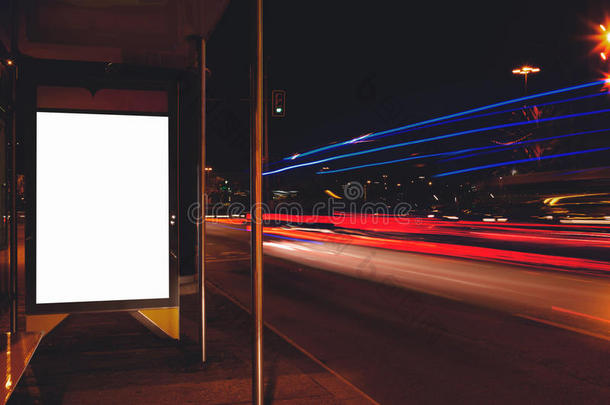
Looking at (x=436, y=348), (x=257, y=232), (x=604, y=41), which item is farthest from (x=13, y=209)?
(x=604, y=41)

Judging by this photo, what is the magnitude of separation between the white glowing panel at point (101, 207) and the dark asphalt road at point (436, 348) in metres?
2.45

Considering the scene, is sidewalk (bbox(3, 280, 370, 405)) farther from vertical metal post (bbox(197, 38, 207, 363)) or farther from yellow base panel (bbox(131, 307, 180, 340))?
vertical metal post (bbox(197, 38, 207, 363))

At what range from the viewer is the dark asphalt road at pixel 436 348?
512 centimetres

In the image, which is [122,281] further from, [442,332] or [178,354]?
[442,332]

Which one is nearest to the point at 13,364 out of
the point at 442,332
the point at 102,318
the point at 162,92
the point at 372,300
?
the point at 162,92

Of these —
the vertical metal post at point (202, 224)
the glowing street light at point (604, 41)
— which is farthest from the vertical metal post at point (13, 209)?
the glowing street light at point (604, 41)

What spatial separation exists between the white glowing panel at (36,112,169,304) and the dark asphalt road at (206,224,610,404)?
2.45 meters

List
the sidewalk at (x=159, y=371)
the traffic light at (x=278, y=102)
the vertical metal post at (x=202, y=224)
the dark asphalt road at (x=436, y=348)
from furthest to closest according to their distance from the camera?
the traffic light at (x=278, y=102), the vertical metal post at (x=202, y=224), the dark asphalt road at (x=436, y=348), the sidewalk at (x=159, y=371)

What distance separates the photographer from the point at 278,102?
18.7 meters

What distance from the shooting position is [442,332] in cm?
731

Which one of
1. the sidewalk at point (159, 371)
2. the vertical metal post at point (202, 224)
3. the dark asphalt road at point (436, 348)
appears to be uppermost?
the vertical metal post at point (202, 224)

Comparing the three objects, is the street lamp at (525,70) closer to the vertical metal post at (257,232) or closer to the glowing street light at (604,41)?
the glowing street light at (604,41)

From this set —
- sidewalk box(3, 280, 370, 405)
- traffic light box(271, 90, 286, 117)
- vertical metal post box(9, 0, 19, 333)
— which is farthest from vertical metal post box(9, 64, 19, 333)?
→ traffic light box(271, 90, 286, 117)

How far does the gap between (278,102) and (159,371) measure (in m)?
14.6
